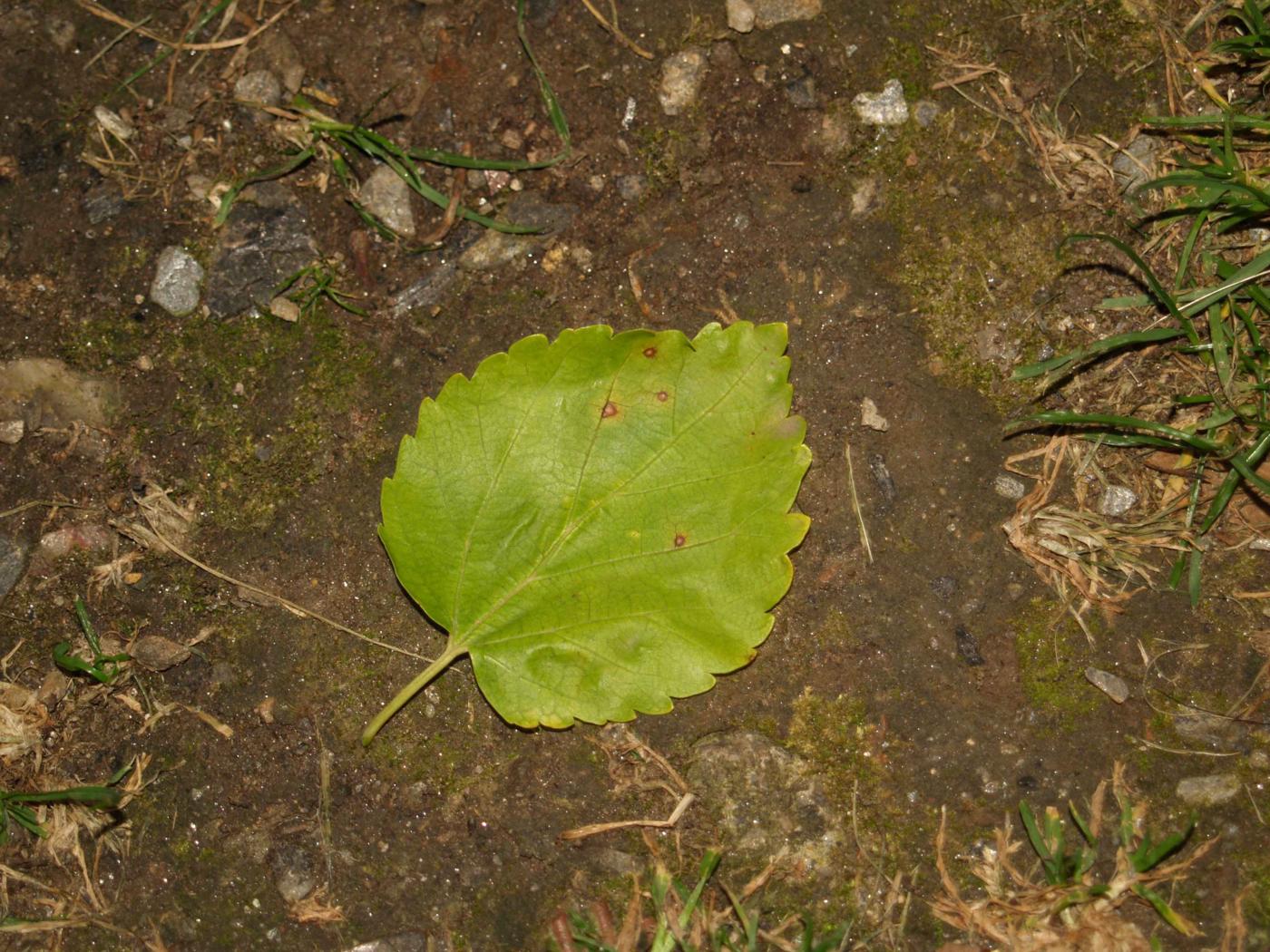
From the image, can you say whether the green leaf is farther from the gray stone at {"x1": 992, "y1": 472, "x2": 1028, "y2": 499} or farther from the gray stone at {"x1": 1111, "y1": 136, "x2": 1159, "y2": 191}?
the gray stone at {"x1": 1111, "y1": 136, "x2": 1159, "y2": 191}

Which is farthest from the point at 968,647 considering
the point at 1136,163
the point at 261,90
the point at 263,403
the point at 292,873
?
the point at 261,90

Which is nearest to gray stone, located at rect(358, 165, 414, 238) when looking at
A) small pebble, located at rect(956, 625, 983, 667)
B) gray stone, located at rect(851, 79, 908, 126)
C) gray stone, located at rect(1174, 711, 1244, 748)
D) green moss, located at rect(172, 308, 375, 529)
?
green moss, located at rect(172, 308, 375, 529)

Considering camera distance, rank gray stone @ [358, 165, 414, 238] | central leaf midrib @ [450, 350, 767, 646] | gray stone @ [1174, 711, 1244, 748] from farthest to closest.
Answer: gray stone @ [358, 165, 414, 238] → gray stone @ [1174, 711, 1244, 748] → central leaf midrib @ [450, 350, 767, 646]

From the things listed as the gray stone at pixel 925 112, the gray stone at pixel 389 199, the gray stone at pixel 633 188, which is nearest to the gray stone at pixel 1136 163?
the gray stone at pixel 925 112

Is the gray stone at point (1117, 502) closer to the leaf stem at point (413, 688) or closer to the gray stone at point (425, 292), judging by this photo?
the leaf stem at point (413, 688)

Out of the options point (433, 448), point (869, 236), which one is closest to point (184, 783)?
point (433, 448)
